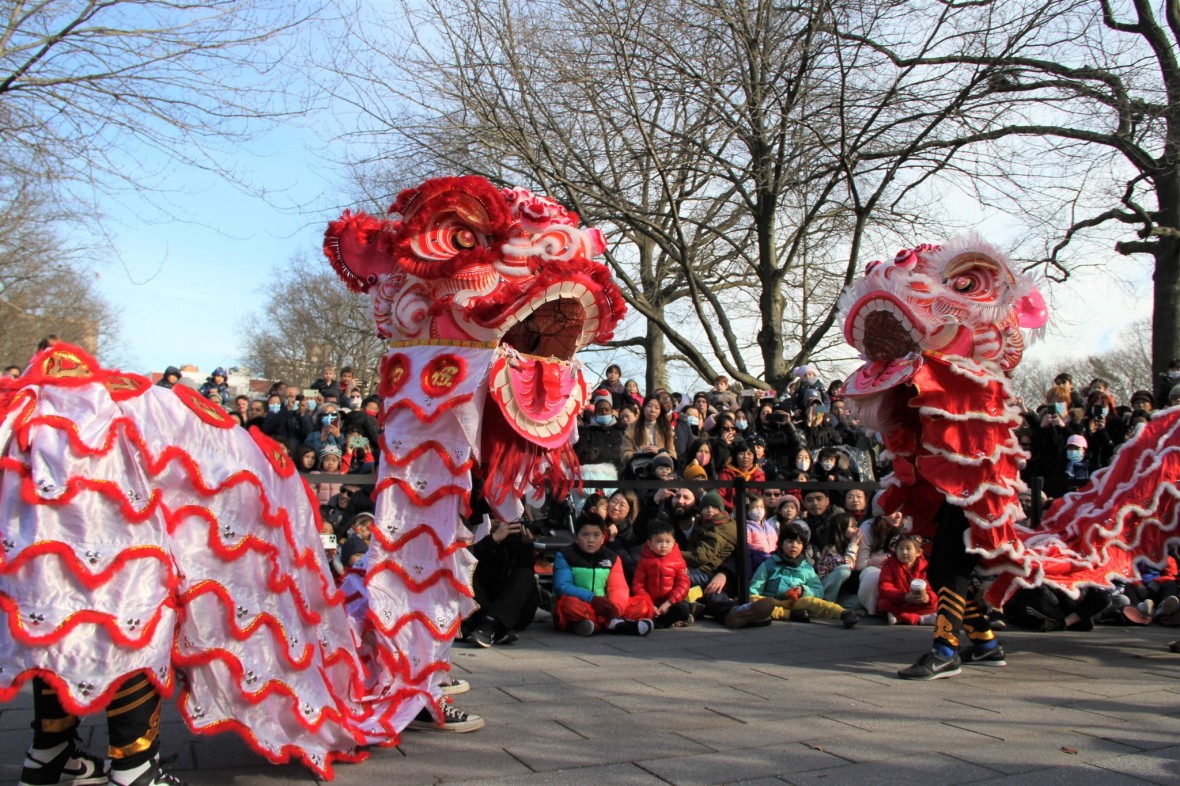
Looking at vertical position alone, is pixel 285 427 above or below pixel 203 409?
above

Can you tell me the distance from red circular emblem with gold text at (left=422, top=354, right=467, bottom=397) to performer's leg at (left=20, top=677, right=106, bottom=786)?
1.54 meters

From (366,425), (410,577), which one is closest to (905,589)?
(410,577)

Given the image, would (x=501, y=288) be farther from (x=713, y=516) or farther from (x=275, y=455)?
(x=713, y=516)

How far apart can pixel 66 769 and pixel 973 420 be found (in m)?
4.02

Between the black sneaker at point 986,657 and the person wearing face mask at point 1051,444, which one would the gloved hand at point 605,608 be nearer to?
the black sneaker at point 986,657

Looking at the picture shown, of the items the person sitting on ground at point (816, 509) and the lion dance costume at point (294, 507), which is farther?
the person sitting on ground at point (816, 509)

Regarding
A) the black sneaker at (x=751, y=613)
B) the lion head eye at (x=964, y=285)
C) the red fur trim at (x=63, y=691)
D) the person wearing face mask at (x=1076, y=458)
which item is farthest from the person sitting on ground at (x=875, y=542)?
the red fur trim at (x=63, y=691)

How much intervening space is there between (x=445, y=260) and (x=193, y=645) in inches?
63.8

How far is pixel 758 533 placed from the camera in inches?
296

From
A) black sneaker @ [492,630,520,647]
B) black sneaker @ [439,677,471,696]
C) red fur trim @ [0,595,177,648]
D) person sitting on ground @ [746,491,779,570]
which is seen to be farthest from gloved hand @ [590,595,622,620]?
red fur trim @ [0,595,177,648]

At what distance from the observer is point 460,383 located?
3.70 m

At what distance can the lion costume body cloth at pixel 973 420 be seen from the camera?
4.86m

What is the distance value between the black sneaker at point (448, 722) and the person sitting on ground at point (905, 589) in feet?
12.3

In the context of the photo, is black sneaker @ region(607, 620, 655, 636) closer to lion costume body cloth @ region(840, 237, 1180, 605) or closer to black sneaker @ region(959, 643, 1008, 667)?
lion costume body cloth @ region(840, 237, 1180, 605)
